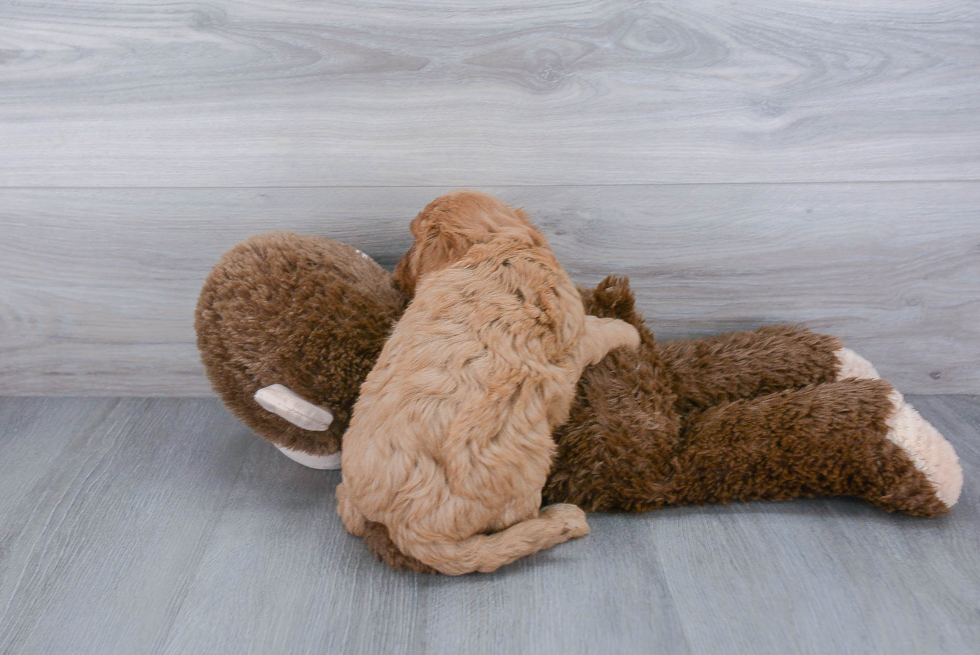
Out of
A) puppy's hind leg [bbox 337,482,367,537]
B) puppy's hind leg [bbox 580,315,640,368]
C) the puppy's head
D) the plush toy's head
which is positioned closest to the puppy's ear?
the puppy's head

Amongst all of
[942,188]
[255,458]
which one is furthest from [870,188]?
[255,458]

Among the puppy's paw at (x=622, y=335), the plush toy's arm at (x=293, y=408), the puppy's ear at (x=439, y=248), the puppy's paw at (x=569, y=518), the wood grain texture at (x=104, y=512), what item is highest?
the puppy's ear at (x=439, y=248)

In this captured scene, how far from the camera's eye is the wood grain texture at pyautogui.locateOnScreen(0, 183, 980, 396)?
1.13 m

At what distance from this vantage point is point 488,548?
847 millimetres

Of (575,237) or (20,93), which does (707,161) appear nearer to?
(575,237)

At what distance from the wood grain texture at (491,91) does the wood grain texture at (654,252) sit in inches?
1.6

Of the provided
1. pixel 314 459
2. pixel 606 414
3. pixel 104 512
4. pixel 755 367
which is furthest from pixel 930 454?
pixel 104 512

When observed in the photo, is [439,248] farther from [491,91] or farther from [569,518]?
[569,518]

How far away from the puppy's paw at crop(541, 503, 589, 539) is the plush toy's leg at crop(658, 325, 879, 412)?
0.86 ft

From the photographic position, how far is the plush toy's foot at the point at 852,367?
3.61 feet

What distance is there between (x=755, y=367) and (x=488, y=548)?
0.53 meters

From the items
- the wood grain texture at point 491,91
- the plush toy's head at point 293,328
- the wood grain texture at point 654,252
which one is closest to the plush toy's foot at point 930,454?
the wood grain texture at point 654,252

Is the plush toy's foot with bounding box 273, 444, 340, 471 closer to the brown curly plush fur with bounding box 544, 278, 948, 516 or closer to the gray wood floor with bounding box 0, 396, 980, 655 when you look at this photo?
the gray wood floor with bounding box 0, 396, 980, 655

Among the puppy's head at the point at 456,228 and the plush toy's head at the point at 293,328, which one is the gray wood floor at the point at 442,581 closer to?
the plush toy's head at the point at 293,328
